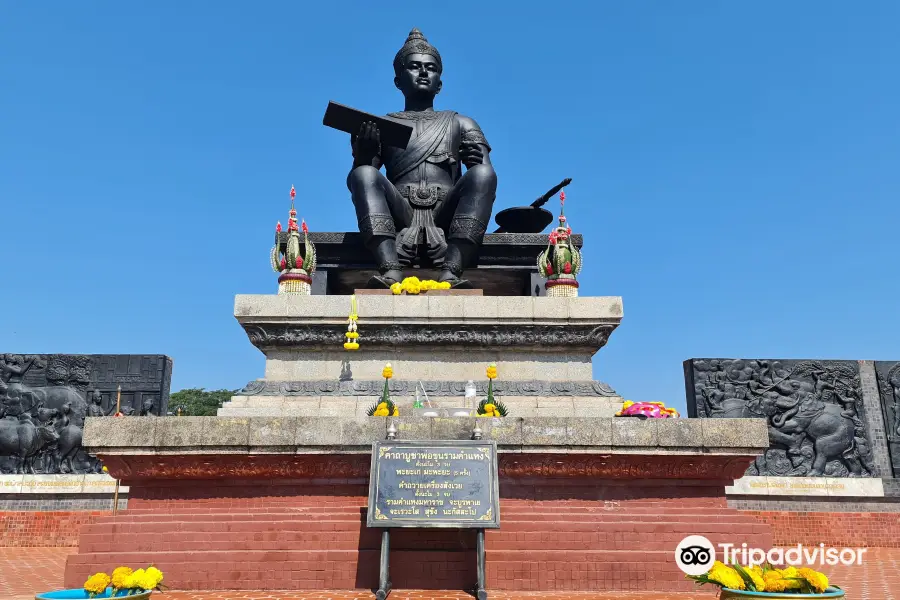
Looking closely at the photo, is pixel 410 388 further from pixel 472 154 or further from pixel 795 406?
pixel 795 406

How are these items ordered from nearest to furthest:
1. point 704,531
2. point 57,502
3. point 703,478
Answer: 1. point 704,531
2. point 703,478
3. point 57,502

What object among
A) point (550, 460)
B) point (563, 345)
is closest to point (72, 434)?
point (563, 345)

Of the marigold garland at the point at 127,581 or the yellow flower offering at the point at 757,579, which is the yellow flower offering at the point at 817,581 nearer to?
the yellow flower offering at the point at 757,579

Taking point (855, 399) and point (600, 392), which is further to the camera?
point (855, 399)

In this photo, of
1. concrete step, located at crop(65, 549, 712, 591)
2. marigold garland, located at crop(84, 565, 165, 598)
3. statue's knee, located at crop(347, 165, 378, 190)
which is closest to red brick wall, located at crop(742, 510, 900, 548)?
concrete step, located at crop(65, 549, 712, 591)

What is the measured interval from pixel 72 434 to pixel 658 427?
12613 mm

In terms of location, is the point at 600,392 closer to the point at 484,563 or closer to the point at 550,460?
the point at 550,460

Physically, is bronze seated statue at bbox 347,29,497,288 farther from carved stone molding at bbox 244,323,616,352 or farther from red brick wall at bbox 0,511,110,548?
red brick wall at bbox 0,511,110,548

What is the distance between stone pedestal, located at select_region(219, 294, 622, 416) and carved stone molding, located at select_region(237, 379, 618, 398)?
0.10ft

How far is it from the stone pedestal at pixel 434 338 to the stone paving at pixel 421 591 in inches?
122

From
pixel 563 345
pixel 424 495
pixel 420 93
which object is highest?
pixel 420 93

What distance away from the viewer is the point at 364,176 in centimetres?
1046

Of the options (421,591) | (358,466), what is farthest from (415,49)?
(421,591)

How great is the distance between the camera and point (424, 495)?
5.70m
